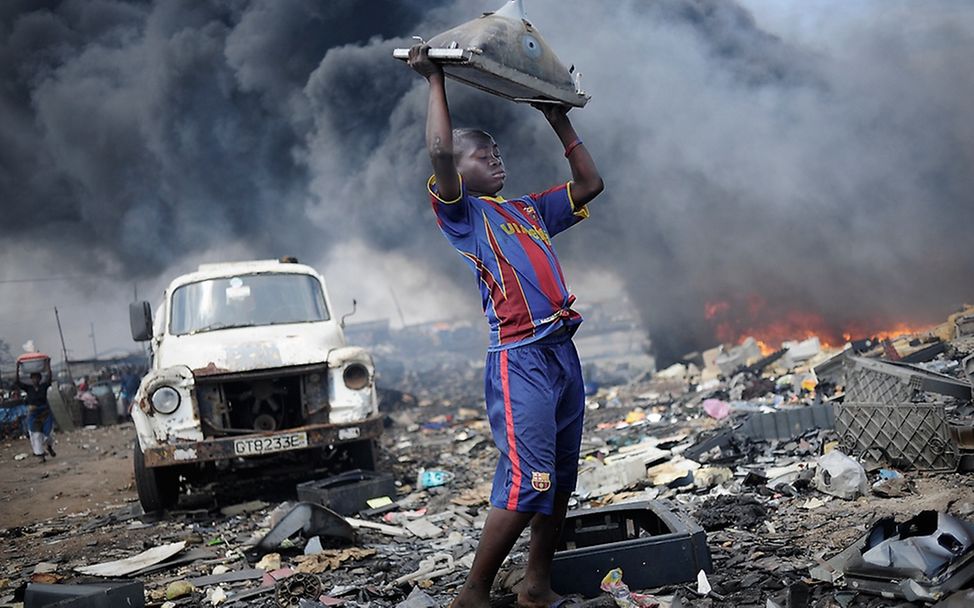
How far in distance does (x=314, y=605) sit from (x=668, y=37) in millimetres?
18508

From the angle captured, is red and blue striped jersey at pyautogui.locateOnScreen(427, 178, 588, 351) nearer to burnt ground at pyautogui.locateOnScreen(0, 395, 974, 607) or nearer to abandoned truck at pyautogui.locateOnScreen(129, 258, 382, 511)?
burnt ground at pyautogui.locateOnScreen(0, 395, 974, 607)

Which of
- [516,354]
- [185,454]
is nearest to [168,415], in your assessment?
[185,454]

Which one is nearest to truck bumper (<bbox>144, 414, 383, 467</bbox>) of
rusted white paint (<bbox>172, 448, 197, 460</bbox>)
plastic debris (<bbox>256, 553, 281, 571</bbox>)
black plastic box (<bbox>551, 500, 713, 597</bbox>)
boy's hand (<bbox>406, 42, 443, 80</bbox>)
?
rusted white paint (<bbox>172, 448, 197, 460</bbox>)

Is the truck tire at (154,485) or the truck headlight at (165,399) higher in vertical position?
the truck headlight at (165,399)

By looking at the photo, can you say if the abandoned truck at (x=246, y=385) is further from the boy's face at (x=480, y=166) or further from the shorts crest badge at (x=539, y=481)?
the shorts crest badge at (x=539, y=481)

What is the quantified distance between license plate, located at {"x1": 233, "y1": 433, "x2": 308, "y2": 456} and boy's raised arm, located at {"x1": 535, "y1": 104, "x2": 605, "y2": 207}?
3971 millimetres

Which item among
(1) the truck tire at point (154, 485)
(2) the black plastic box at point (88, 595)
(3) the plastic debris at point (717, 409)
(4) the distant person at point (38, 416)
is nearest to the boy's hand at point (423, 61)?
(2) the black plastic box at point (88, 595)

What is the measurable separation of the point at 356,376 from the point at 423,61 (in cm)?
425

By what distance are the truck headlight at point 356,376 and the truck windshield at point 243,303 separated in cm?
110

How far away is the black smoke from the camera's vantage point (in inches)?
631

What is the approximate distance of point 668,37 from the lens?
61.9 ft

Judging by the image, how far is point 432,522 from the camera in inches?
209

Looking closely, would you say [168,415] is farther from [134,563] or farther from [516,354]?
[516,354]

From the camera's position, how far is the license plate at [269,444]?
598cm
